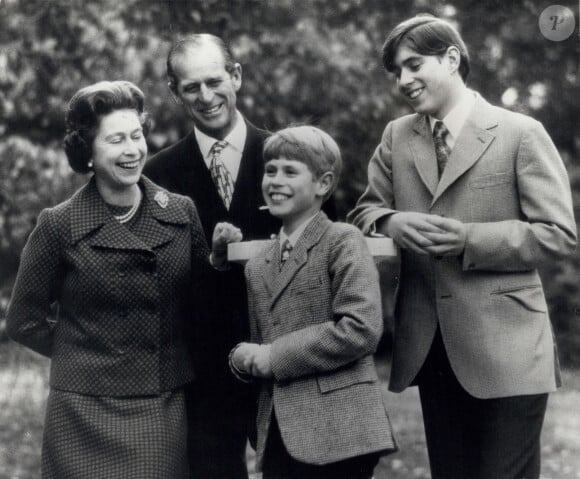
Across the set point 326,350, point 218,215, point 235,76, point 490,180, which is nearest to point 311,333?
point 326,350

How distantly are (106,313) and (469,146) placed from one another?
1.43 m

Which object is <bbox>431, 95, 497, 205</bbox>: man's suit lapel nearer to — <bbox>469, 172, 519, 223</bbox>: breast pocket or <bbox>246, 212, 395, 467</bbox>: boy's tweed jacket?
<bbox>469, 172, 519, 223</bbox>: breast pocket

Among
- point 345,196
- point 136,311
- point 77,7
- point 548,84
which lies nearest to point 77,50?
point 77,7

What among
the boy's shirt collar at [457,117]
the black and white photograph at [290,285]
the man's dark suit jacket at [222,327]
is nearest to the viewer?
the black and white photograph at [290,285]

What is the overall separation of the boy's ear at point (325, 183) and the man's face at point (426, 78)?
448 millimetres

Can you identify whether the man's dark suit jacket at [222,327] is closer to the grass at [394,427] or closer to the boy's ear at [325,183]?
the boy's ear at [325,183]

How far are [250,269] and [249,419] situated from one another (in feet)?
2.66

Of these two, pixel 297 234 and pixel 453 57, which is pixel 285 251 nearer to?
pixel 297 234

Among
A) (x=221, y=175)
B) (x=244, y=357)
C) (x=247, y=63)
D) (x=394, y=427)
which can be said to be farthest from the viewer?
(x=394, y=427)

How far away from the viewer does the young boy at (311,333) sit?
301 cm

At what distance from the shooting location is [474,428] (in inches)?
134

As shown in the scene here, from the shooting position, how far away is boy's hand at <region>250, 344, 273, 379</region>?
122 inches

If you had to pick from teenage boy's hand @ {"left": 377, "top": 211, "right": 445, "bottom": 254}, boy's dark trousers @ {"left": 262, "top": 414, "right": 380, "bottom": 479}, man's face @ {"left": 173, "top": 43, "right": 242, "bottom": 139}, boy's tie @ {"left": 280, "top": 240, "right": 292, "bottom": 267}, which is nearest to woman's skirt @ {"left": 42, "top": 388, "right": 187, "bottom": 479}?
boy's dark trousers @ {"left": 262, "top": 414, "right": 380, "bottom": 479}

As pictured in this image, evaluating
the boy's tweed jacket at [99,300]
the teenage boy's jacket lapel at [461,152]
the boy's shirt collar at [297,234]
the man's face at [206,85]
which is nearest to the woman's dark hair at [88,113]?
the boy's tweed jacket at [99,300]
